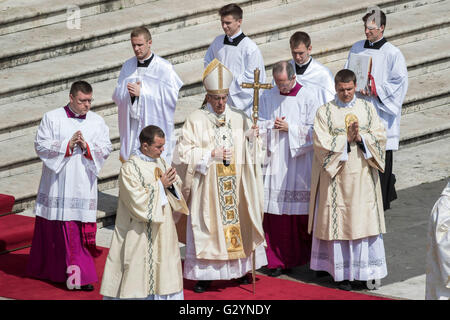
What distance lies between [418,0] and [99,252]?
24.2 ft

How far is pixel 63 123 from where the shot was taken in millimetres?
10789

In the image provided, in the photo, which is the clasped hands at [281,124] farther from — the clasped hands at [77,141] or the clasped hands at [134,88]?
the clasped hands at [77,141]

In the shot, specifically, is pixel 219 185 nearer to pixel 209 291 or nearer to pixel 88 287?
pixel 209 291

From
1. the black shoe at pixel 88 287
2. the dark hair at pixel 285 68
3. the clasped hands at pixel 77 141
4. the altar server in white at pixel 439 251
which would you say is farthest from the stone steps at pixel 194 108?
the altar server in white at pixel 439 251

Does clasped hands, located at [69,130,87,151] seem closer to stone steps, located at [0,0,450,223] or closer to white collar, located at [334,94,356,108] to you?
stone steps, located at [0,0,450,223]

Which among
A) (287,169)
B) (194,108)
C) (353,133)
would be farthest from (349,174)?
(194,108)

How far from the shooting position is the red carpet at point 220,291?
34.4 feet

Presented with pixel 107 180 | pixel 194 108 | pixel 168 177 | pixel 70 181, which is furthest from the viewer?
pixel 194 108

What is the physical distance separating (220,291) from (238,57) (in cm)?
285

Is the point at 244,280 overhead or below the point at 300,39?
below

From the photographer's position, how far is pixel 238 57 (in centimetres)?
1261

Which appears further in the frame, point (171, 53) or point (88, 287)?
point (171, 53)
